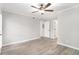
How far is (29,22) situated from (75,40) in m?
0.96

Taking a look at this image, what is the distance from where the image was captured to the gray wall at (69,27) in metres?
1.41

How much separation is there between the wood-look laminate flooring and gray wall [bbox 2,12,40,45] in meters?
0.12

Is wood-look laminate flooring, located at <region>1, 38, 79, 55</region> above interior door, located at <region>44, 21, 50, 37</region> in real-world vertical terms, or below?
below

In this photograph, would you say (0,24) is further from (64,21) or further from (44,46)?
(64,21)

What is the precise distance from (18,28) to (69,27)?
989 millimetres

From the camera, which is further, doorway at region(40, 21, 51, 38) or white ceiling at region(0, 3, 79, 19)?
doorway at region(40, 21, 51, 38)

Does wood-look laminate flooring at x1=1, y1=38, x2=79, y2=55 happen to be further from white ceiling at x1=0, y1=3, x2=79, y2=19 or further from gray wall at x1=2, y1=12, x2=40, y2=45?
white ceiling at x1=0, y1=3, x2=79, y2=19

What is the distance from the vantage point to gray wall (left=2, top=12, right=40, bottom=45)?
142 centimetres

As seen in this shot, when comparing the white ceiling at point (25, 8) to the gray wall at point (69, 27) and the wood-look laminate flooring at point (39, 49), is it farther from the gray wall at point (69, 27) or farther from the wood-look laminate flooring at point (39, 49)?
the wood-look laminate flooring at point (39, 49)

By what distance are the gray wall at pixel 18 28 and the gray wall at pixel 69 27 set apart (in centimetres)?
48

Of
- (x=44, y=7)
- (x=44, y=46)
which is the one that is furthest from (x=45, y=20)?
(x=44, y=46)

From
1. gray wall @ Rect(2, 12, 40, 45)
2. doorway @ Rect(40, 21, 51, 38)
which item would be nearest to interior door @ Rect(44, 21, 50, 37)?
doorway @ Rect(40, 21, 51, 38)

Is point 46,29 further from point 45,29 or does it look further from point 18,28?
point 18,28

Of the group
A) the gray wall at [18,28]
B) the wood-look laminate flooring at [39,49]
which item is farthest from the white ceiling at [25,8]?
the wood-look laminate flooring at [39,49]
